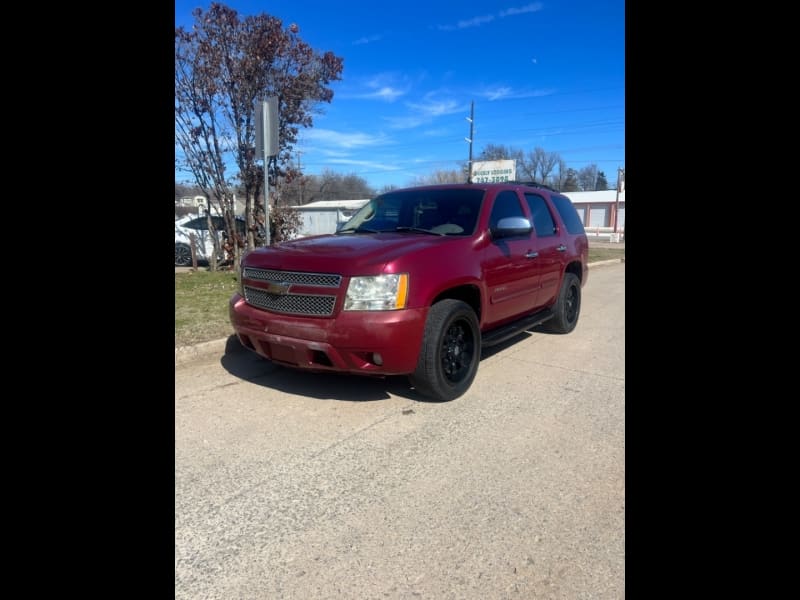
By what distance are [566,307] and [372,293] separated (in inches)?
151

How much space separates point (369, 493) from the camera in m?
2.76

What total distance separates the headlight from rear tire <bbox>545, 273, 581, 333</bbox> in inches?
133

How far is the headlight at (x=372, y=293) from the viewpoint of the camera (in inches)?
142

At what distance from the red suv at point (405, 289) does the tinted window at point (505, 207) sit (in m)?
0.02

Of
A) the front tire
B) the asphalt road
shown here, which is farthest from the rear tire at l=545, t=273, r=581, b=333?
the front tire

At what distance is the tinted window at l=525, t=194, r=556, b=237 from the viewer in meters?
5.82

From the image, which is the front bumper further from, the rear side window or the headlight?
the rear side window

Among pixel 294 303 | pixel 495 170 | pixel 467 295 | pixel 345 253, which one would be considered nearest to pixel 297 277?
pixel 294 303
